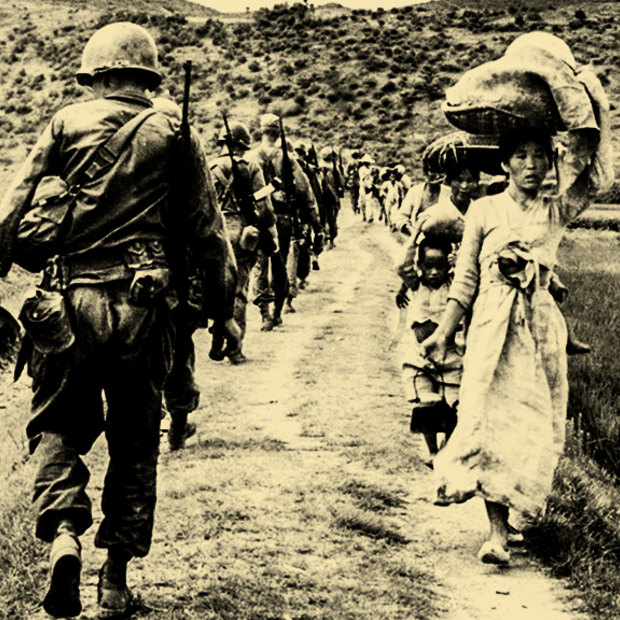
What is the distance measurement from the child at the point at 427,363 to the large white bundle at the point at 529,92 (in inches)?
67.3

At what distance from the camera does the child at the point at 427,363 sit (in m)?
7.14

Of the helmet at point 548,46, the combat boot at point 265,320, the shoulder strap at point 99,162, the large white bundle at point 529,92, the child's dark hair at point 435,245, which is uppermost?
the helmet at point 548,46

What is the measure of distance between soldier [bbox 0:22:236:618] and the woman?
1643 mm

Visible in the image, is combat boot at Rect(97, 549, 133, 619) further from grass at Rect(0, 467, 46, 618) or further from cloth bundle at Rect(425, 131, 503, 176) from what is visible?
cloth bundle at Rect(425, 131, 503, 176)

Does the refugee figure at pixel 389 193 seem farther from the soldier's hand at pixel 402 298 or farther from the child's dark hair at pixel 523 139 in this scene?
the child's dark hair at pixel 523 139

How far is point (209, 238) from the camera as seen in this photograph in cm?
473

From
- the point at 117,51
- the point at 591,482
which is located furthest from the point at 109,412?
the point at 591,482

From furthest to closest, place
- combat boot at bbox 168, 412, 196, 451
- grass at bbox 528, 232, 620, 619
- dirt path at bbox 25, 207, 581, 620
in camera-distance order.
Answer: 1. combat boot at bbox 168, 412, 196, 451
2. grass at bbox 528, 232, 620, 619
3. dirt path at bbox 25, 207, 581, 620

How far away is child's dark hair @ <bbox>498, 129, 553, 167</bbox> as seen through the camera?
5613mm

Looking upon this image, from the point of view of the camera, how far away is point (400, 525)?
6.29 metres

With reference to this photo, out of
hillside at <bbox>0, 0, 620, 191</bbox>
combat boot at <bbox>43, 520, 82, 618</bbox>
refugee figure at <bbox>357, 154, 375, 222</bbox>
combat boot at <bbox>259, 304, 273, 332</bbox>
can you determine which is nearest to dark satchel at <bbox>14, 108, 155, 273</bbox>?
combat boot at <bbox>43, 520, 82, 618</bbox>

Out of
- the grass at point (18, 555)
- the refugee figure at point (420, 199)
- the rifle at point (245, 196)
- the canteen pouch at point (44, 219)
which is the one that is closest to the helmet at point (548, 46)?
the refugee figure at point (420, 199)

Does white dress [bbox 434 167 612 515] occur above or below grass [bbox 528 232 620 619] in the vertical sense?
above

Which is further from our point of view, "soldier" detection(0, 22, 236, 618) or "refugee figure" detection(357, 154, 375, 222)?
"refugee figure" detection(357, 154, 375, 222)
